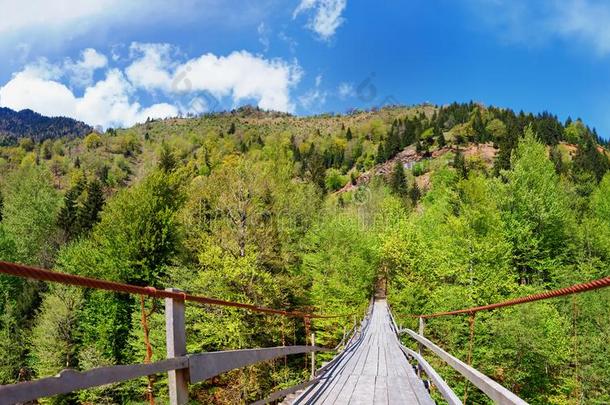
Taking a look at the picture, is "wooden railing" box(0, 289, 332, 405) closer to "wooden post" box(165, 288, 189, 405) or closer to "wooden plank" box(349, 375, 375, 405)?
"wooden post" box(165, 288, 189, 405)

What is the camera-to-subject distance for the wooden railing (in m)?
1.23

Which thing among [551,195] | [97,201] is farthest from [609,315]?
[97,201]

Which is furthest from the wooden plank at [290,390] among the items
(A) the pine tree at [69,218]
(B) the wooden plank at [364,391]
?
(A) the pine tree at [69,218]

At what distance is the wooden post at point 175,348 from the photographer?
6.74ft

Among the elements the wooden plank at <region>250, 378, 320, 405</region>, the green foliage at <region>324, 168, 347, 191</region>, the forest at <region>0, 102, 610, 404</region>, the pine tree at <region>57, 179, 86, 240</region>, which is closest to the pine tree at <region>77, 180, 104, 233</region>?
the forest at <region>0, 102, 610, 404</region>

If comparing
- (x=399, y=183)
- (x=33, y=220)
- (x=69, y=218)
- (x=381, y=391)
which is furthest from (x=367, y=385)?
(x=399, y=183)

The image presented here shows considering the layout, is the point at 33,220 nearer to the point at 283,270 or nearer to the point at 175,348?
the point at 283,270

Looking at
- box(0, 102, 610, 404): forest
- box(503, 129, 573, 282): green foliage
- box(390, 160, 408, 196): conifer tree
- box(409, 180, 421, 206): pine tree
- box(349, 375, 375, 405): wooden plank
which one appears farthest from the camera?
box(390, 160, 408, 196): conifer tree

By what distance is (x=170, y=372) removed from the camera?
2051 mm

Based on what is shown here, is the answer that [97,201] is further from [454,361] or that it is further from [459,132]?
[459,132]

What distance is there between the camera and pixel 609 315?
20.1 m

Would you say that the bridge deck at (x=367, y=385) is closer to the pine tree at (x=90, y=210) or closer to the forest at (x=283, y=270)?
the forest at (x=283, y=270)

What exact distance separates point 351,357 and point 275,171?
29718 mm

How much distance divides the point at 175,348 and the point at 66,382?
2.57 feet
